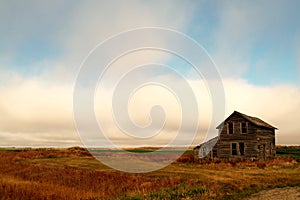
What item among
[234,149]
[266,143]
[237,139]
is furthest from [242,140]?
[266,143]

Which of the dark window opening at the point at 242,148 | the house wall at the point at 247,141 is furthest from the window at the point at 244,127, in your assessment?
the dark window opening at the point at 242,148

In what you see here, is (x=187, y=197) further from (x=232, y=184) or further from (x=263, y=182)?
(x=263, y=182)

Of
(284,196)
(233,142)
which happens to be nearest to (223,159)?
(233,142)

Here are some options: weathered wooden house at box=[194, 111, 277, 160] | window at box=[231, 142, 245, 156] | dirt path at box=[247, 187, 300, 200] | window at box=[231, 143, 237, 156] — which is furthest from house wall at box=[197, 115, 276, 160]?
dirt path at box=[247, 187, 300, 200]

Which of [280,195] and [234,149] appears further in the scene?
[234,149]

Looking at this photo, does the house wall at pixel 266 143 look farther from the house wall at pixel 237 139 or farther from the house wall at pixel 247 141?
the house wall at pixel 237 139

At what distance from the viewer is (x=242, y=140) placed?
140 feet

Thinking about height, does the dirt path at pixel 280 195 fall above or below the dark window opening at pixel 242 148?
below

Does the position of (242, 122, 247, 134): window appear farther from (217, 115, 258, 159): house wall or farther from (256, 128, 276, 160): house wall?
(256, 128, 276, 160): house wall

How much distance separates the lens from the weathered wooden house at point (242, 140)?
4175 cm

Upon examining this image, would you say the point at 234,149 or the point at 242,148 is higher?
the point at 242,148

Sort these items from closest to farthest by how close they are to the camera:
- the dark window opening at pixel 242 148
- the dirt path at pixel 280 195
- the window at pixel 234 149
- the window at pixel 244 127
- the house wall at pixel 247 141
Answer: the dirt path at pixel 280 195, the house wall at pixel 247 141, the window at pixel 244 127, the dark window opening at pixel 242 148, the window at pixel 234 149

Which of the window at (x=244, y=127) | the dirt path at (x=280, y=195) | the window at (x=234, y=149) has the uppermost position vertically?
the window at (x=244, y=127)

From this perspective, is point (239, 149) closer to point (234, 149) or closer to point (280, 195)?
point (234, 149)
